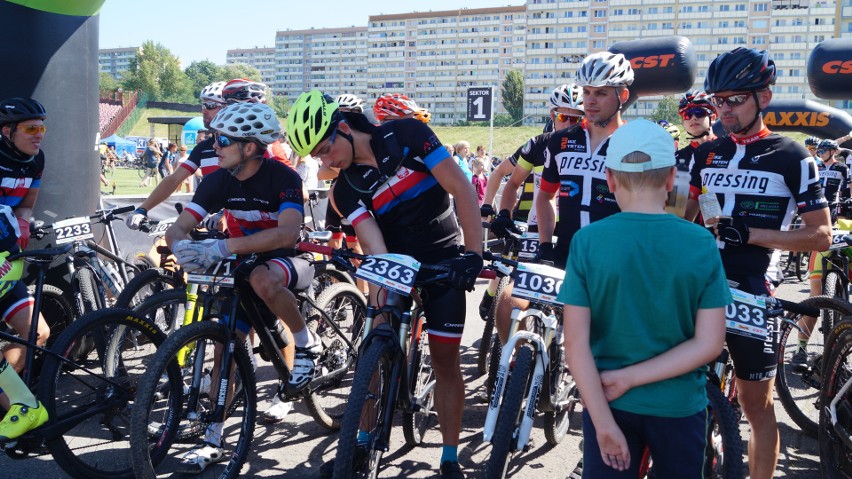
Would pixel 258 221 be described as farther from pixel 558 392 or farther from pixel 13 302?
pixel 558 392

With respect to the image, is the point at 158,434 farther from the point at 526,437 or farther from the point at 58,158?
the point at 58,158

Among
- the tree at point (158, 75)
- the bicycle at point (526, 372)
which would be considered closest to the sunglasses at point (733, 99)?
the bicycle at point (526, 372)

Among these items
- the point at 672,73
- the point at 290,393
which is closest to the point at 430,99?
the point at 672,73

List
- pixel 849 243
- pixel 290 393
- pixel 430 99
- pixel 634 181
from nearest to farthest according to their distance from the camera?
1. pixel 634 181
2. pixel 290 393
3. pixel 849 243
4. pixel 430 99

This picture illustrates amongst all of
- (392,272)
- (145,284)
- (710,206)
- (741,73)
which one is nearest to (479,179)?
(145,284)

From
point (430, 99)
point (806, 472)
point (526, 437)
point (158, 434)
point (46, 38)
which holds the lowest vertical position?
point (806, 472)

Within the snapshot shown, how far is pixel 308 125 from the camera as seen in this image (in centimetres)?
372

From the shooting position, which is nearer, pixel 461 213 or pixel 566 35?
pixel 461 213

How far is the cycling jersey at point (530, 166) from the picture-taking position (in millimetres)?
5809

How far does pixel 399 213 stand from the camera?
13.3ft

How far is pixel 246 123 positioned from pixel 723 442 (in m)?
3.08

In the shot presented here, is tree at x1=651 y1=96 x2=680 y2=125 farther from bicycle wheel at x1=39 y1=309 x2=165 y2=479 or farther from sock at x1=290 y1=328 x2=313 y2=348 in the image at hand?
bicycle wheel at x1=39 y1=309 x2=165 y2=479

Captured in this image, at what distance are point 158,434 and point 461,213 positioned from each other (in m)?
2.08

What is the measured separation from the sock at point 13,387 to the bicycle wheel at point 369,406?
1709 mm
